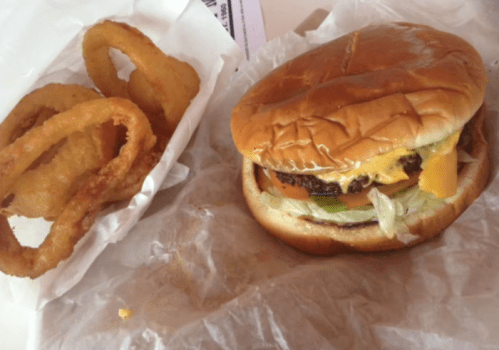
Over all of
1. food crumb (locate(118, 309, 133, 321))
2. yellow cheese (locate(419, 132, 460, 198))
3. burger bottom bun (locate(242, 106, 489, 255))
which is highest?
food crumb (locate(118, 309, 133, 321))

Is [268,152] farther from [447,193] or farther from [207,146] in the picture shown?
[207,146]

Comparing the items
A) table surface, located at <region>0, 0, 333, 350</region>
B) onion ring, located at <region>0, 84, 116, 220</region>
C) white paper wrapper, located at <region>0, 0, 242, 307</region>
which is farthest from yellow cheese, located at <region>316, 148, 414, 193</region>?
table surface, located at <region>0, 0, 333, 350</region>

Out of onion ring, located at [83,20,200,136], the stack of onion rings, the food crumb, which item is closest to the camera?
the food crumb

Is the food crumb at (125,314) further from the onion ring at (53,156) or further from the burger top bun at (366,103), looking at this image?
the burger top bun at (366,103)

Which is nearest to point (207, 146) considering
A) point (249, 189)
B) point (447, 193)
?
point (249, 189)

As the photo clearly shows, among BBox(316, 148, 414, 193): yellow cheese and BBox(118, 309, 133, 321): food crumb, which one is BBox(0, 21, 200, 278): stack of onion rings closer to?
BBox(118, 309, 133, 321): food crumb

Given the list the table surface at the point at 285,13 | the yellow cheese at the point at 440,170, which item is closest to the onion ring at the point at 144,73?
the table surface at the point at 285,13
